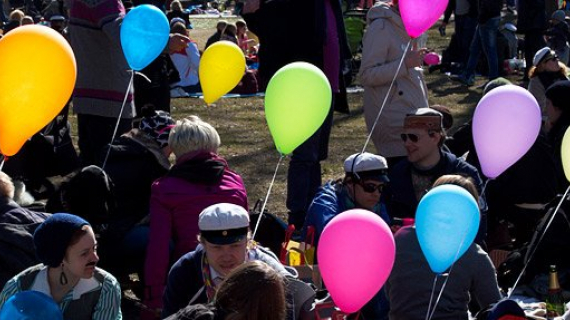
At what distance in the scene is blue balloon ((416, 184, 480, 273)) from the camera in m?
4.53

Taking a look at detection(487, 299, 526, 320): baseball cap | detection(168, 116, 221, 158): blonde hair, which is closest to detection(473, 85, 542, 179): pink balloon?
detection(168, 116, 221, 158): blonde hair

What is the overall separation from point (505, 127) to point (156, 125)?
185cm

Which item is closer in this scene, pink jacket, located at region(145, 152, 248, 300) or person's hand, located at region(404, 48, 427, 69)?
pink jacket, located at region(145, 152, 248, 300)

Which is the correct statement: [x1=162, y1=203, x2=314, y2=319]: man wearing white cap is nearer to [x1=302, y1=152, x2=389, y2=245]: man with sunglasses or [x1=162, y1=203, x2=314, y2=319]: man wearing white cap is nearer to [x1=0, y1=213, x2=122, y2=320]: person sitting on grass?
[x1=0, y1=213, x2=122, y2=320]: person sitting on grass

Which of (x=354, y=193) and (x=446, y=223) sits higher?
(x=446, y=223)

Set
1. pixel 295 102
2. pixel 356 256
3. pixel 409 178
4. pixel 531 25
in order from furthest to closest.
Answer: pixel 531 25
pixel 409 178
pixel 295 102
pixel 356 256

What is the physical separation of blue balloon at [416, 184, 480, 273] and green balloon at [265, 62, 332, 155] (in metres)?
1.36

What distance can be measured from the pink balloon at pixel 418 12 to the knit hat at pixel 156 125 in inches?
63.2

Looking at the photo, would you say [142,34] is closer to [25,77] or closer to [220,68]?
[220,68]

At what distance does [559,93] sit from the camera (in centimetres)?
740

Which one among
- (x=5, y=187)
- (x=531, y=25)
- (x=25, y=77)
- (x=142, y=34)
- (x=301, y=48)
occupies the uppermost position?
(x=25, y=77)

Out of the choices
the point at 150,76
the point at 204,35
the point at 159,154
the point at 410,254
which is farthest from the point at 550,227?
the point at 204,35

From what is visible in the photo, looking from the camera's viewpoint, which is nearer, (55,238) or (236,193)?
(55,238)

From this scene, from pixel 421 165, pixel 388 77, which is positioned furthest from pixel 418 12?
pixel 421 165
